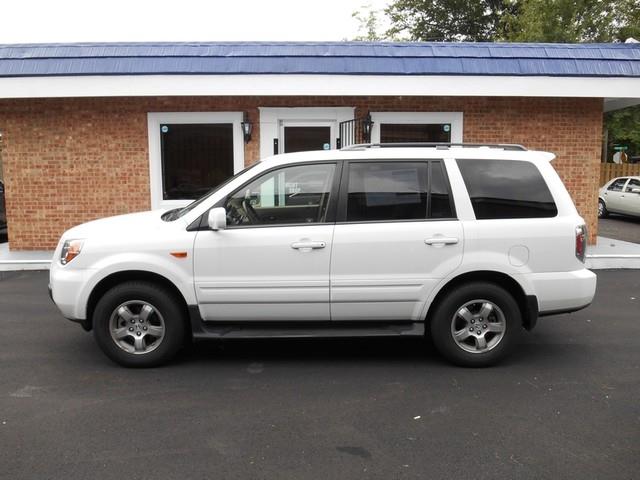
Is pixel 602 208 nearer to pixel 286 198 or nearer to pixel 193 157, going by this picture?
pixel 193 157

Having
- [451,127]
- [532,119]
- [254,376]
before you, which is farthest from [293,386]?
[532,119]

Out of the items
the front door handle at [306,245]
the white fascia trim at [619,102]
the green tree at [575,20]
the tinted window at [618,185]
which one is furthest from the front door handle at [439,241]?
the green tree at [575,20]

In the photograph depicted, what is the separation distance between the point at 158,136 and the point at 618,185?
14.6m

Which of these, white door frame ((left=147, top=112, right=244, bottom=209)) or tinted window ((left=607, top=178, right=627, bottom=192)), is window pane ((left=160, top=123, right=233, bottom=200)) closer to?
white door frame ((left=147, top=112, right=244, bottom=209))

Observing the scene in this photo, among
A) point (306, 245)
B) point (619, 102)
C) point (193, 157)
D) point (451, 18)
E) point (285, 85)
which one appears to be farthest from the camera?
point (451, 18)

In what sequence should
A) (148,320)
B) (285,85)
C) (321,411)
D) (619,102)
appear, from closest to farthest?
1. (321,411)
2. (148,320)
3. (285,85)
4. (619,102)

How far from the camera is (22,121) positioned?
10586 mm

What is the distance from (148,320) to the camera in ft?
16.3

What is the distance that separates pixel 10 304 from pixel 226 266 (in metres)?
3.98

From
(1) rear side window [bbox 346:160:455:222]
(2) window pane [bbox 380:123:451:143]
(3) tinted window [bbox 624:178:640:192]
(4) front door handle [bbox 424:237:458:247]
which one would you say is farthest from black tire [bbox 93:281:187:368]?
(3) tinted window [bbox 624:178:640:192]

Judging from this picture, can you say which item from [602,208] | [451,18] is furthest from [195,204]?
[451,18]

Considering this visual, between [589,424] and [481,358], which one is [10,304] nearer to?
[481,358]

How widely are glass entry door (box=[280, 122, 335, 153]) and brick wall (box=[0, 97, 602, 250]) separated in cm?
37

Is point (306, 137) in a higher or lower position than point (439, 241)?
higher
